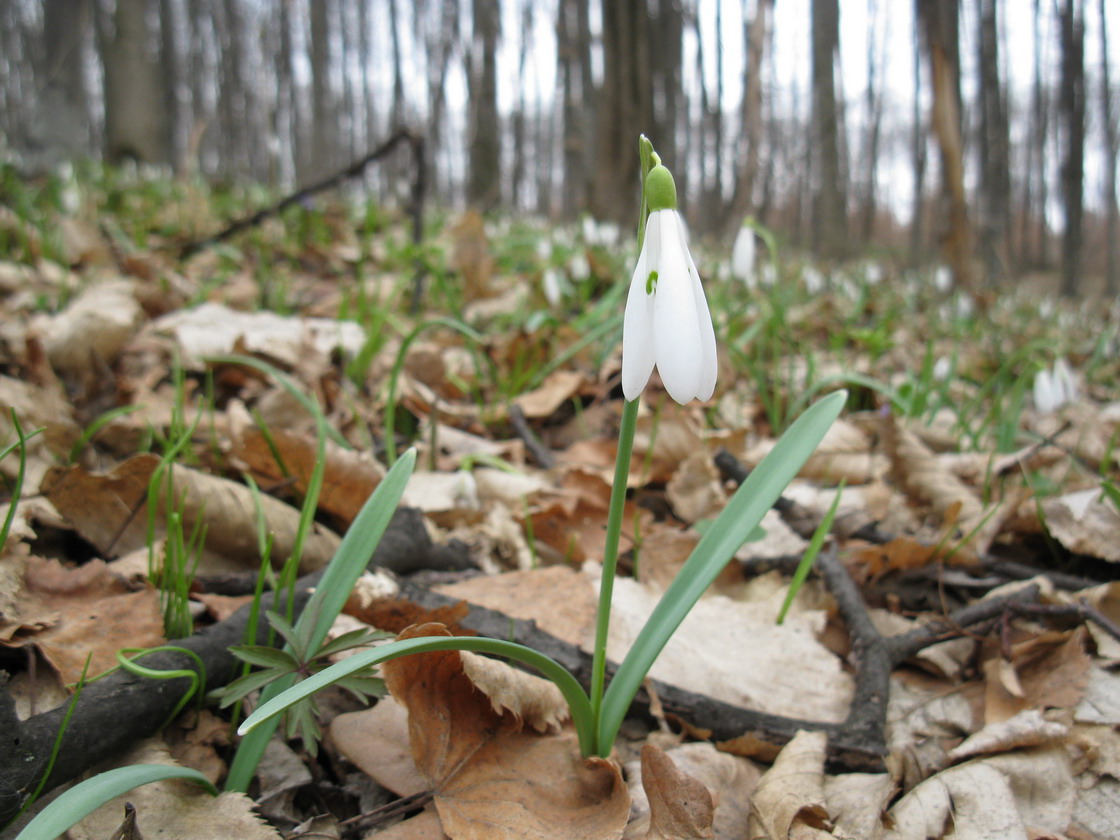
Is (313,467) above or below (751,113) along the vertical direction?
below

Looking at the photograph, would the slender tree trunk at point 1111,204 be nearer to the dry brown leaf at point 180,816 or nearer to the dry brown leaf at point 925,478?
the dry brown leaf at point 925,478

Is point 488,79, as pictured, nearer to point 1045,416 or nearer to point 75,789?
point 1045,416

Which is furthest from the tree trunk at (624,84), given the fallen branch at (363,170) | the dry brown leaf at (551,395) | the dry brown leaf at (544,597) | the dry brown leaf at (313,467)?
the dry brown leaf at (544,597)

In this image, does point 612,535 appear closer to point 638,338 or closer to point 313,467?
point 638,338

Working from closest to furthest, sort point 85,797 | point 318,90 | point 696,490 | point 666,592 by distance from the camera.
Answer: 1. point 85,797
2. point 666,592
3. point 696,490
4. point 318,90

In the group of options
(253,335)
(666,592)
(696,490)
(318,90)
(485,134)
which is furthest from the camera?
(318,90)

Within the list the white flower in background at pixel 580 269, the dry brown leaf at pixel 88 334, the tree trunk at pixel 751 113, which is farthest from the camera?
the tree trunk at pixel 751 113

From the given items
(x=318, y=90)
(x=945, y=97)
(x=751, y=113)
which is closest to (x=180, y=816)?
(x=751, y=113)
